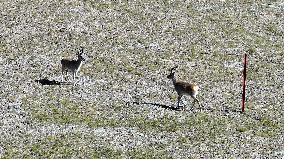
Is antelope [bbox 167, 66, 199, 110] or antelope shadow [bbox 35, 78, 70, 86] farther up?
antelope [bbox 167, 66, 199, 110]

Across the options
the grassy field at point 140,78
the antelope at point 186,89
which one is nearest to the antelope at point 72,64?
the grassy field at point 140,78

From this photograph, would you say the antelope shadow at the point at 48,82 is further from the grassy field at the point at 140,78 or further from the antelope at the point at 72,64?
the antelope at the point at 72,64

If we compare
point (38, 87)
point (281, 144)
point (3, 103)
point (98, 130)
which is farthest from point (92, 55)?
point (281, 144)

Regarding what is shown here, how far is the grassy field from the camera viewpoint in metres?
32.6

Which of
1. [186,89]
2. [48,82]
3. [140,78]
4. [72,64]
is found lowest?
[140,78]

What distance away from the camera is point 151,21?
5803 cm

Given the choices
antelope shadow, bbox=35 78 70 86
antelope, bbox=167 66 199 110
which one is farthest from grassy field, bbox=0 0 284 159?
antelope, bbox=167 66 199 110

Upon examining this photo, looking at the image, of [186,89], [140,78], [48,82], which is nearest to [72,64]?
[48,82]

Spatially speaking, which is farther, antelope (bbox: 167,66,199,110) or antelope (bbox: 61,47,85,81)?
antelope (bbox: 61,47,85,81)

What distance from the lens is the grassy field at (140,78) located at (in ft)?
107

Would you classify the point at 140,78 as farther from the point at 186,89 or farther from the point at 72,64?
the point at 186,89

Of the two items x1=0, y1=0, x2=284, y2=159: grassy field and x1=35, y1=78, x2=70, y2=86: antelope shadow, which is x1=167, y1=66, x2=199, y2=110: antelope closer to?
x1=0, y1=0, x2=284, y2=159: grassy field

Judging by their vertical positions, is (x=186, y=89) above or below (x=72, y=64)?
below

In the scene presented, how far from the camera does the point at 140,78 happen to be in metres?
43.8
